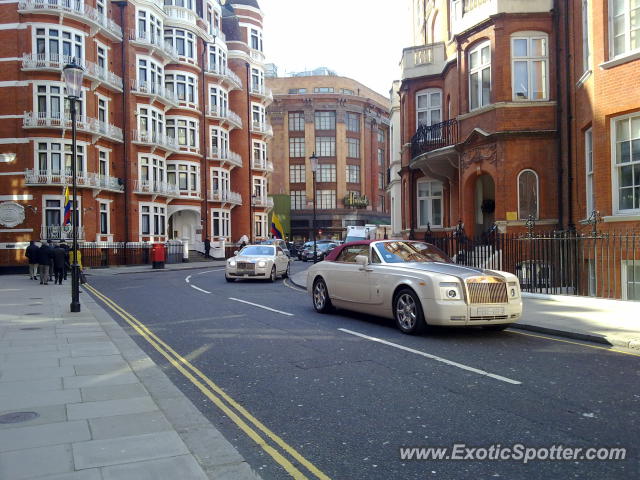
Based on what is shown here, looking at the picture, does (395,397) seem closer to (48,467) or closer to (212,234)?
Answer: (48,467)

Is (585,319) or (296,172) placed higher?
(296,172)

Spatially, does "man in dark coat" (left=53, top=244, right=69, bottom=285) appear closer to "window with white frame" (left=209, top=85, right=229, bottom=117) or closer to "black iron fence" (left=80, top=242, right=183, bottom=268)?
"black iron fence" (left=80, top=242, right=183, bottom=268)

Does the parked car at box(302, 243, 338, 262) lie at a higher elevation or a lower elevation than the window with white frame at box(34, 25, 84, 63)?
lower

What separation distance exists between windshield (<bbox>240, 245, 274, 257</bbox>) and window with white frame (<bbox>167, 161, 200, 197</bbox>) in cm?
2427

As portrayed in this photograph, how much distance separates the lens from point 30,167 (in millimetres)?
33188

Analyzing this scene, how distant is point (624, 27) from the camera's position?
13.7 meters

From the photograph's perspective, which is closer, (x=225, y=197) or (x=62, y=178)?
(x=62, y=178)

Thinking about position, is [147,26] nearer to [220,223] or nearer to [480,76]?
[220,223]

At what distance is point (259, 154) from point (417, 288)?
5101 centimetres

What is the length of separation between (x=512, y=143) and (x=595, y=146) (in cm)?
377

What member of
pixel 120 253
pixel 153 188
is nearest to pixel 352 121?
pixel 153 188

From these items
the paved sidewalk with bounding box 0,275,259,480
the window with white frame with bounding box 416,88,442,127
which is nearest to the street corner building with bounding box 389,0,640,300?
the window with white frame with bounding box 416,88,442,127

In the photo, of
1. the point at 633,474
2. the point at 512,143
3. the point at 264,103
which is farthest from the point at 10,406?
the point at 264,103

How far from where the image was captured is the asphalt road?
4051mm
